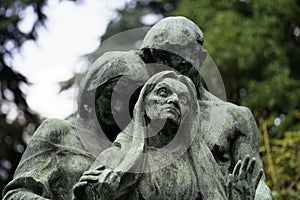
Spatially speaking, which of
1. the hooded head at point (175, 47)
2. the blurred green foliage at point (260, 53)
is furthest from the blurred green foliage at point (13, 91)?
the hooded head at point (175, 47)

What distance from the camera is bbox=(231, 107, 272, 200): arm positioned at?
575 cm

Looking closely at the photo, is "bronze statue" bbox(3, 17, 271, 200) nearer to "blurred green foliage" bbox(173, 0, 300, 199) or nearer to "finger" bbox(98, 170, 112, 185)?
"finger" bbox(98, 170, 112, 185)

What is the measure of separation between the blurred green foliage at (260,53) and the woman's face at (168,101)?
8217 mm

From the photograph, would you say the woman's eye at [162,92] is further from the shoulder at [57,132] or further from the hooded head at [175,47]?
the shoulder at [57,132]

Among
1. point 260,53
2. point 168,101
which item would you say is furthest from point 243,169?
point 260,53

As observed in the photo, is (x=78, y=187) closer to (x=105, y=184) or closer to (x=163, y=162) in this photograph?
(x=105, y=184)

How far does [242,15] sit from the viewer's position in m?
15.5

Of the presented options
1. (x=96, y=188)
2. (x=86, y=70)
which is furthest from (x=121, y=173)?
(x=86, y=70)

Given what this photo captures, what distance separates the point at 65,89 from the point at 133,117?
1035 cm

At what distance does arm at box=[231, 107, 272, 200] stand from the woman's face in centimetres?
57

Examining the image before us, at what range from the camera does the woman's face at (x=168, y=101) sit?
5242 mm

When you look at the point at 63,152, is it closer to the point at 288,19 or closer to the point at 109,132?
the point at 109,132

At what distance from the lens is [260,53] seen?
1498 cm

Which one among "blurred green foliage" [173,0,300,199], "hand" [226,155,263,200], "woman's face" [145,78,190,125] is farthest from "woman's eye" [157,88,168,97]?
"blurred green foliage" [173,0,300,199]
